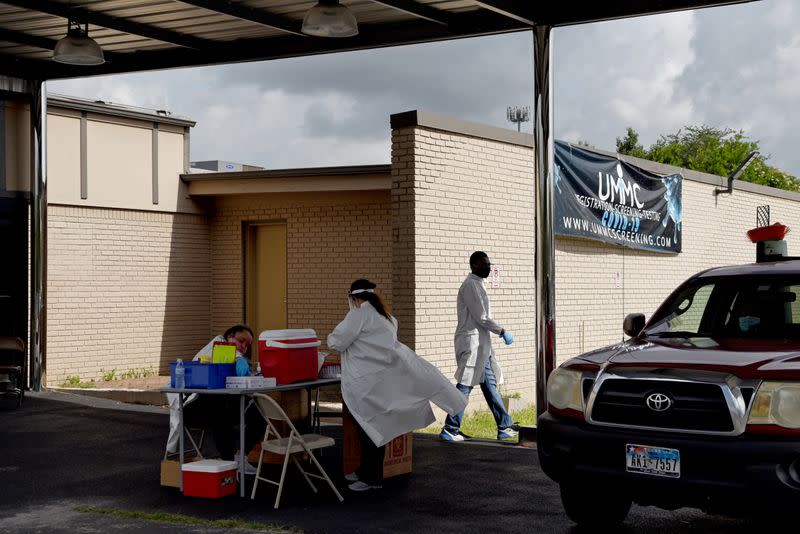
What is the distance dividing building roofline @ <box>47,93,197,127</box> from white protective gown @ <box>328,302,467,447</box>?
11.1m

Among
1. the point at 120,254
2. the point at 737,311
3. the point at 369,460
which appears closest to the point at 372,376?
the point at 369,460

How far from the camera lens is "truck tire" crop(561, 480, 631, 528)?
23.0ft

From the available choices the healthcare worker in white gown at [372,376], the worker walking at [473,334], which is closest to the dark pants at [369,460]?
the healthcare worker in white gown at [372,376]

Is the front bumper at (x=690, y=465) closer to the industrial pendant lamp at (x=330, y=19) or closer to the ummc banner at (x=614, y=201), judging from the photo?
the industrial pendant lamp at (x=330, y=19)

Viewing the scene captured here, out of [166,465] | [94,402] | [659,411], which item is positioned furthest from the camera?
[94,402]

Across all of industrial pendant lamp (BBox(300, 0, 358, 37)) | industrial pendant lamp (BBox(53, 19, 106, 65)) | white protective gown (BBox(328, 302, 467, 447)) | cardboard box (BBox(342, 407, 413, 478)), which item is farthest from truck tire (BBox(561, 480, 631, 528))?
industrial pendant lamp (BBox(53, 19, 106, 65))

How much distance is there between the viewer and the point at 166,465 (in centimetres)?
879

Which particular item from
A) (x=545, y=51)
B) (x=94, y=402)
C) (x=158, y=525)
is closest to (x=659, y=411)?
(x=158, y=525)

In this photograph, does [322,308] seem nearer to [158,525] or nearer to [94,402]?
[94,402]

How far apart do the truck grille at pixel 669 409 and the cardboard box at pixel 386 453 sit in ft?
9.49

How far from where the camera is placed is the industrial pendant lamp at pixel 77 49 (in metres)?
11.9

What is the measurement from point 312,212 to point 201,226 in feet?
8.59

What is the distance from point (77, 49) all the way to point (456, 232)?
5.24 metres

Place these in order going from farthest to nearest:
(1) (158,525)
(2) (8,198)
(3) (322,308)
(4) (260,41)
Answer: (3) (322,308), (2) (8,198), (4) (260,41), (1) (158,525)
